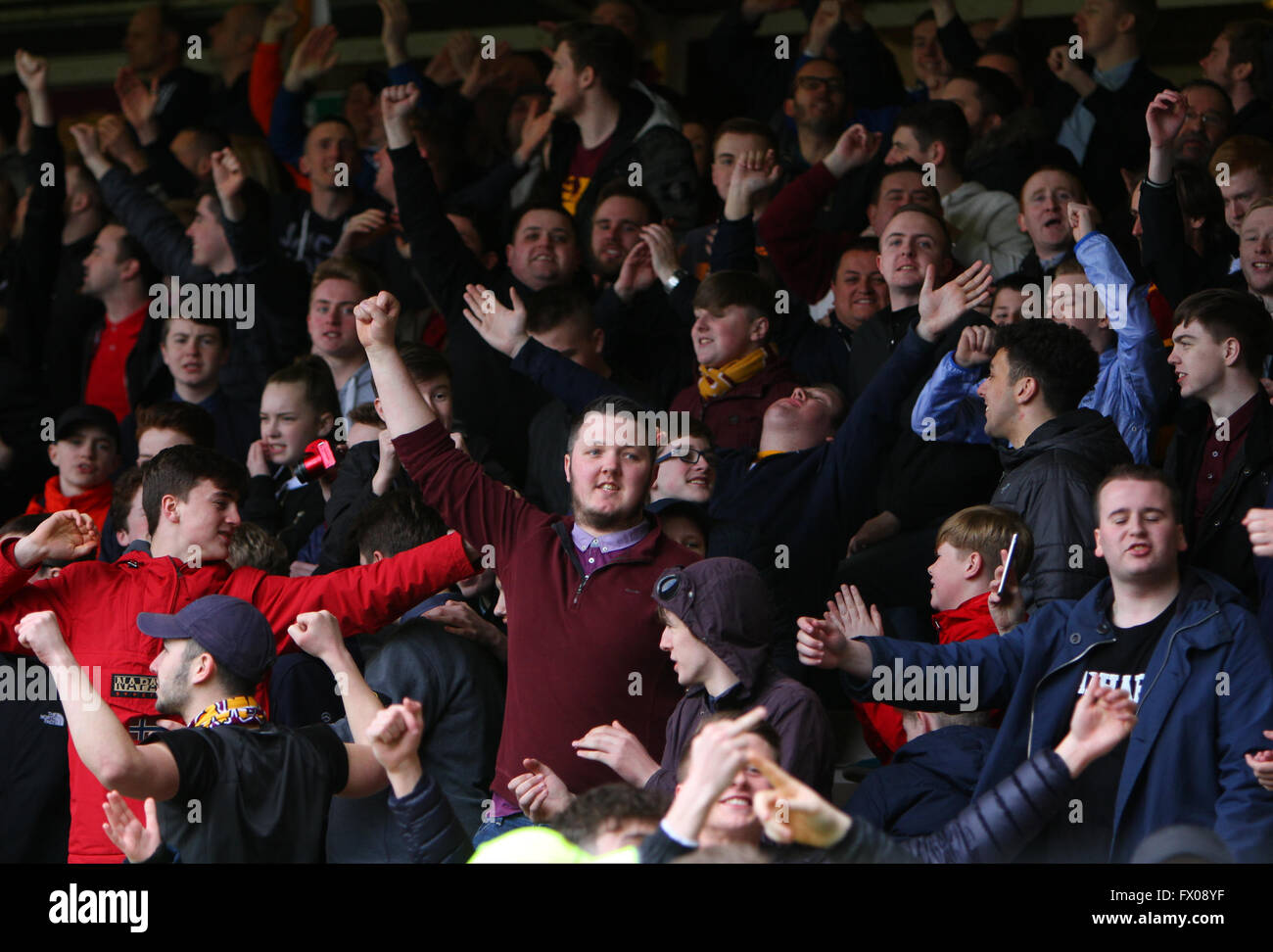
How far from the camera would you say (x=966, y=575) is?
176 inches

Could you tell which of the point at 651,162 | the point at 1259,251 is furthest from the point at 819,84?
the point at 1259,251

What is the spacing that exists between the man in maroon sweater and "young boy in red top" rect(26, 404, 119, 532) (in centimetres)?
245

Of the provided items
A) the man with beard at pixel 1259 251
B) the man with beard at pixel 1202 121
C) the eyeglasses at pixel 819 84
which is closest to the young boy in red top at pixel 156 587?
the man with beard at pixel 1259 251

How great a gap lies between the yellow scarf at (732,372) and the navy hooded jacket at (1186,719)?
2.07m

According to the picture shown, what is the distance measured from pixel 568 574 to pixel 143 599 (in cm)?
115

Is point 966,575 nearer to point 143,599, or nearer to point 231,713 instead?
point 231,713

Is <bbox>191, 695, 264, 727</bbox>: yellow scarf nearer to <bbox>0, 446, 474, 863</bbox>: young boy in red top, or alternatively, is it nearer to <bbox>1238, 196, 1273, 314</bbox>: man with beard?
<bbox>0, 446, 474, 863</bbox>: young boy in red top

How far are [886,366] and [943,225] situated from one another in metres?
1.40

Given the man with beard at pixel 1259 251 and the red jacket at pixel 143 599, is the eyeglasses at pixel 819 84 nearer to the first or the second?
the man with beard at pixel 1259 251

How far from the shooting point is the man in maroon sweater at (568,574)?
4.12 metres

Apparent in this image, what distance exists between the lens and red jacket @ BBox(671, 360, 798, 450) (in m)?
5.82

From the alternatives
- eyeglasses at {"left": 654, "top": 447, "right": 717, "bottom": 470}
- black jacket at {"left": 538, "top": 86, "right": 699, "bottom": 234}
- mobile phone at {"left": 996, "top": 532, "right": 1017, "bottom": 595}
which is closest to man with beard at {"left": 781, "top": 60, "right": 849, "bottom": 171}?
black jacket at {"left": 538, "top": 86, "right": 699, "bottom": 234}
